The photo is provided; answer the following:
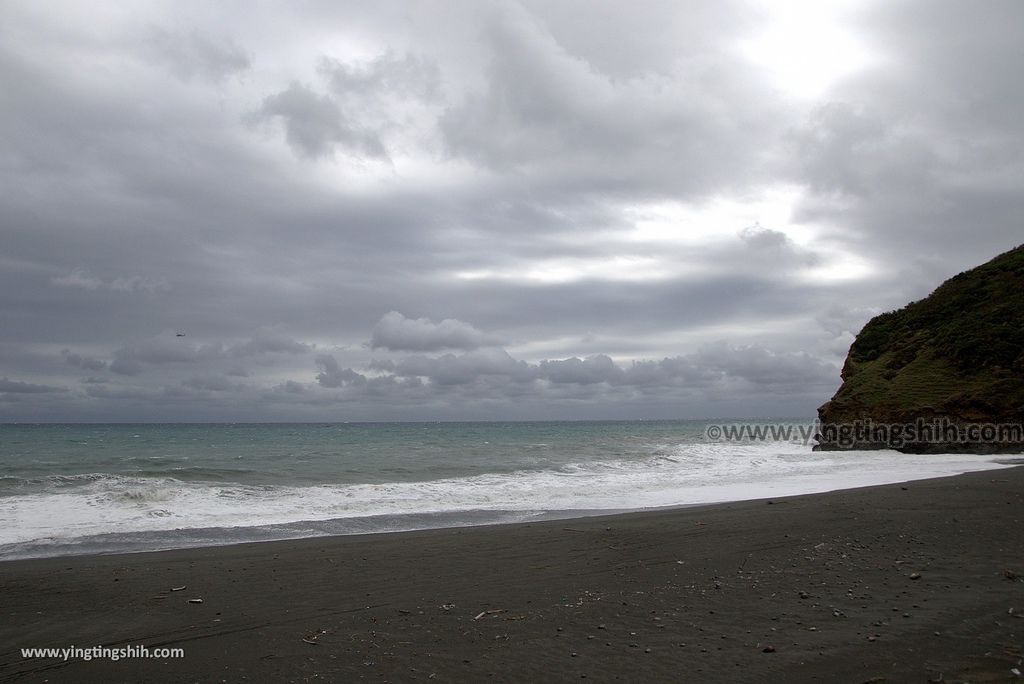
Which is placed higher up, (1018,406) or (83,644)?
(1018,406)

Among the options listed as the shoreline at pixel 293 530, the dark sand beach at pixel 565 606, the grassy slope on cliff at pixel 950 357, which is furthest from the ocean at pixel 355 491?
the grassy slope on cliff at pixel 950 357

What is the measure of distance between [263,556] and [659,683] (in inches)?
271

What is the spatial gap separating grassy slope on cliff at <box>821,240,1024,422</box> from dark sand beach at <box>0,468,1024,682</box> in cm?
2386

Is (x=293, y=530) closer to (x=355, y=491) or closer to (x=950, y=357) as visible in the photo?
(x=355, y=491)

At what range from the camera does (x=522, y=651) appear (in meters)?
5.48

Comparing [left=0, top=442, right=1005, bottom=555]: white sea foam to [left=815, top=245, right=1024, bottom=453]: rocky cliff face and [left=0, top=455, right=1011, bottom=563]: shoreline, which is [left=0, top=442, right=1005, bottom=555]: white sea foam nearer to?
[left=0, top=455, right=1011, bottom=563]: shoreline

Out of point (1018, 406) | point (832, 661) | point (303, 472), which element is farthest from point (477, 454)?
point (832, 661)

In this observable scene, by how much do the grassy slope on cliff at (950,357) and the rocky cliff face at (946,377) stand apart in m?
0.04

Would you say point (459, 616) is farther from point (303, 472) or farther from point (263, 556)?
point (303, 472)

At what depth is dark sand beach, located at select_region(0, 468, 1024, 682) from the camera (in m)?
5.18

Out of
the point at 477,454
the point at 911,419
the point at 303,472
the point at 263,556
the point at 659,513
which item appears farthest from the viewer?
the point at 477,454

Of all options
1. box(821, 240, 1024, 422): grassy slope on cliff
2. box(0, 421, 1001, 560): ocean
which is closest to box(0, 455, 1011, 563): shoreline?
box(0, 421, 1001, 560): ocean

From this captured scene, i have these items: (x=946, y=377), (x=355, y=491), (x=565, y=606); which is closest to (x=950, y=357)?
(x=946, y=377)

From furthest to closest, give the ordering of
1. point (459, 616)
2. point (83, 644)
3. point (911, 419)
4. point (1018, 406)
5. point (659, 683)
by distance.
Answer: point (911, 419)
point (1018, 406)
point (459, 616)
point (83, 644)
point (659, 683)
